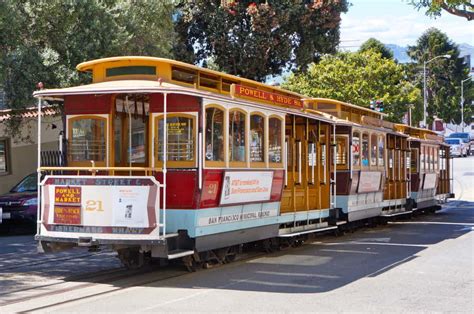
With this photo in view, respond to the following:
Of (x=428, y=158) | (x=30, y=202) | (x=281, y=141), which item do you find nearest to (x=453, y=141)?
(x=428, y=158)

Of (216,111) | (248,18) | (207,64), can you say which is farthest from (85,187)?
(207,64)

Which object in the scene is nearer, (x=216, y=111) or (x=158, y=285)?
(x=158, y=285)

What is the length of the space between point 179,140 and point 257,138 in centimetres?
201

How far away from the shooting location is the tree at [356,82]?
1638 inches

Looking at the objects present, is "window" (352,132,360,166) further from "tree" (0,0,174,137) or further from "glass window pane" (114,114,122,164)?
"glass window pane" (114,114,122,164)

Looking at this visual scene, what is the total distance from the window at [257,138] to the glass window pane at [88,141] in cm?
266

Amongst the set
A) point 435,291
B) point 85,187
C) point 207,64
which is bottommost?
point 435,291

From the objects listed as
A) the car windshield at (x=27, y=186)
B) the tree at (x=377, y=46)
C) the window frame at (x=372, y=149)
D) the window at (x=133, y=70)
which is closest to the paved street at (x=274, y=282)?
the window at (x=133, y=70)

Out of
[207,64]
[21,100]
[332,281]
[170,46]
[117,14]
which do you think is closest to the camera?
[332,281]

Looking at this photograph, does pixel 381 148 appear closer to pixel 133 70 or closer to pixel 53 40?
pixel 53 40

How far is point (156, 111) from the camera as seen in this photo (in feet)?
35.5

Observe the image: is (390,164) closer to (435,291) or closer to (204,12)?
(204,12)

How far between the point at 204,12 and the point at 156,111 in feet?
38.8

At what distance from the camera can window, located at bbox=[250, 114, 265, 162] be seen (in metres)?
12.0
